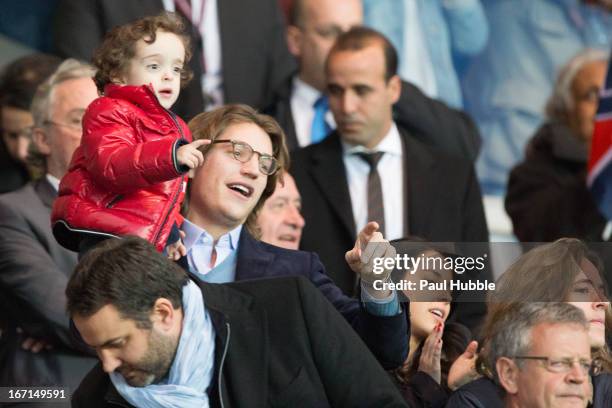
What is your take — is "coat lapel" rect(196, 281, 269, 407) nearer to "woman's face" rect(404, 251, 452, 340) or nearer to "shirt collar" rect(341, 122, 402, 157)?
"woman's face" rect(404, 251, 452, 340)

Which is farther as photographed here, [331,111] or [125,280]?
[331,111]

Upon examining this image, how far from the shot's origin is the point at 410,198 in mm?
6891

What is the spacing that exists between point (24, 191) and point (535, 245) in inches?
82.0

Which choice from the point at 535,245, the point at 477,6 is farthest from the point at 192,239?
the point at 477,6

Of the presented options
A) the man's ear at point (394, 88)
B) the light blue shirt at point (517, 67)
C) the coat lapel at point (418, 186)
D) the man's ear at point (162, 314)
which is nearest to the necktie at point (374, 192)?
the coat lapel at point (418, 186)

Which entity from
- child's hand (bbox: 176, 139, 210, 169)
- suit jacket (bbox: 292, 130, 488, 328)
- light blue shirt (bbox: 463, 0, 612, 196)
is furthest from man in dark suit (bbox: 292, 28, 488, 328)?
light blue shirt (bbox: 463, 0, 612, 196)

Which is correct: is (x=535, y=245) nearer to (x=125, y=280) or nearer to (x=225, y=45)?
(x=125, y=280)

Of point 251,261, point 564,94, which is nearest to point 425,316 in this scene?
point 251,261

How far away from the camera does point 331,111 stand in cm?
720

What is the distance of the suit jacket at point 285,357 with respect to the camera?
4.71 meters

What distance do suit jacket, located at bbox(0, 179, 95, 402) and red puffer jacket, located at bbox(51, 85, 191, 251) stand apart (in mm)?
901

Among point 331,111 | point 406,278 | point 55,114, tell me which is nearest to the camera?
point 406,278

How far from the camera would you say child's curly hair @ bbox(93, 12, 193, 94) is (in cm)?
508

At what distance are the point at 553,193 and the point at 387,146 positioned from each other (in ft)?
3.39
